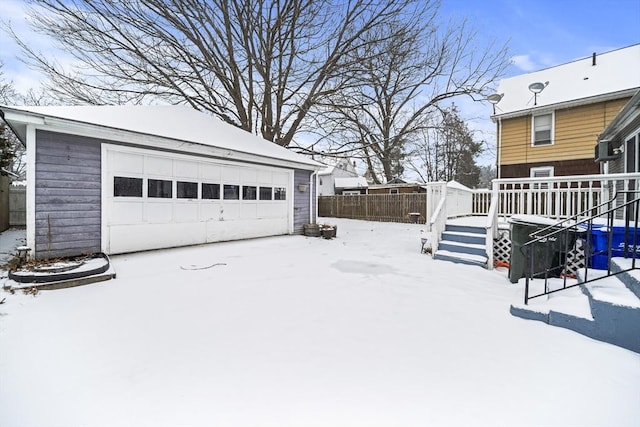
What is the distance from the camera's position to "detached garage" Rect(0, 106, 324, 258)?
5230 millimetres

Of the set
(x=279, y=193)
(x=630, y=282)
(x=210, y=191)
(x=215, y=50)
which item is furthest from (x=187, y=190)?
(x=215, y=50)

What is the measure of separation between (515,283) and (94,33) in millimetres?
15537

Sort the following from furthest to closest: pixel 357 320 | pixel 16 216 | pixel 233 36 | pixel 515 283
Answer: pixel 233 36 < pixel 16 216 < pixel 515 283 < pixel 357 320

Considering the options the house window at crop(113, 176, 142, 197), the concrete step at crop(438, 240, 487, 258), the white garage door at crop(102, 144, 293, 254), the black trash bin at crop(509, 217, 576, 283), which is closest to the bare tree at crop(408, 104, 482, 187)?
the white garage door at crop(102, 144, 293, 254)

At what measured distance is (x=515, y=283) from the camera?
466 centimetres

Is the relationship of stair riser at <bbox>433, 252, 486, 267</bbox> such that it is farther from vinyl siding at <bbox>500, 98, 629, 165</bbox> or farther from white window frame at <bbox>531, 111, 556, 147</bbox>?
white window frame at <bbox>531, 111, 556, 147</bbox>

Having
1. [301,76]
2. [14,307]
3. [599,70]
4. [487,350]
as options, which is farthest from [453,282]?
[599,70]

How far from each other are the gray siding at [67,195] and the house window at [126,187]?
316 millimetres

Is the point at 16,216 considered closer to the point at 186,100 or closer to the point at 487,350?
the point at 186,100

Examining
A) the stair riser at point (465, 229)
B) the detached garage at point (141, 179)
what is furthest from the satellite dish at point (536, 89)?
the detached garage at point (141, 179)

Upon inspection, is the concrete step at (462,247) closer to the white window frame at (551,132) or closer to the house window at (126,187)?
the house window at (126,187)

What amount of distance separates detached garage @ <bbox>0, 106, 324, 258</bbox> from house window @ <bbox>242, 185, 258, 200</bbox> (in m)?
0.03

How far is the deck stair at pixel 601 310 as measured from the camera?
2592 millimetres

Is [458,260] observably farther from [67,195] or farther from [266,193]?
[67,195]
